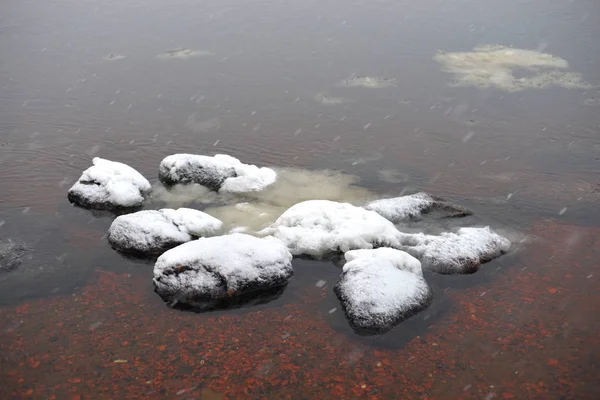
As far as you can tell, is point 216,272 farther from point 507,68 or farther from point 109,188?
point 507,68

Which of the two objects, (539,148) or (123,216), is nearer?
(123,216)

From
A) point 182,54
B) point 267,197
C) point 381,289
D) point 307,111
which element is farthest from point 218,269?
point 182,54

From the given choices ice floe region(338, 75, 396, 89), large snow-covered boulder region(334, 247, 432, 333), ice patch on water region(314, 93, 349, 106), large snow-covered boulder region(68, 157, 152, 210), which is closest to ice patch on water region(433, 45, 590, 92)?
ice floe region(338, 75, 396, 89)

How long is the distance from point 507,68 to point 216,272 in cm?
1286

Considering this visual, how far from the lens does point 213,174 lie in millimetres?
11023

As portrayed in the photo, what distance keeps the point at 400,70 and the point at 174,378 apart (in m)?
13.3

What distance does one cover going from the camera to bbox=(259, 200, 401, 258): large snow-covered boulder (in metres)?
9.03

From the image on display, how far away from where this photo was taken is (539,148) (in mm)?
13078

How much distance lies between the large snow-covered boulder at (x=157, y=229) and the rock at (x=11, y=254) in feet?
4.27

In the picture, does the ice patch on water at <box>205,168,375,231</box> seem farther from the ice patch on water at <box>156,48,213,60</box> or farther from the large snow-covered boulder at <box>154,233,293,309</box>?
the ice patch on water at <box>156,48,213,60</box>

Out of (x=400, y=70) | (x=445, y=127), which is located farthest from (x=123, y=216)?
(x=400, y=70)

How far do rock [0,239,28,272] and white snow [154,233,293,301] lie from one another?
2267 millimetres

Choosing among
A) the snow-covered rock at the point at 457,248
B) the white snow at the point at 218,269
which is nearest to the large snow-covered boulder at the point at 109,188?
the white snow at the point at 218,269

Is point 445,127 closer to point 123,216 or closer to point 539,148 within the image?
point 539,148
